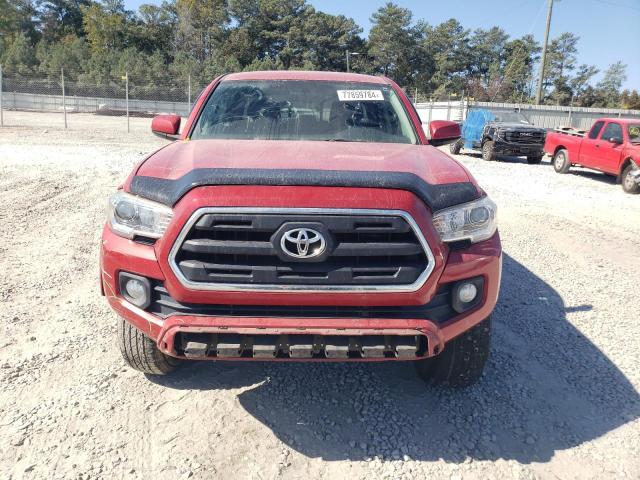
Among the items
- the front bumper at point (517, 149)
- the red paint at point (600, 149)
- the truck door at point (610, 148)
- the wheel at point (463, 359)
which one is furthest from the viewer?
the front bumper at point (517, 149)

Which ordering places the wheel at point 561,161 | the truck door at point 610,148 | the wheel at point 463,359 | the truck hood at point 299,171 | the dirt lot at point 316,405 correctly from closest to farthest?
1. the truck hood at point 299,171
2. the dirt lot at point 316,405
3. the wheel at point 463,359
4. the truck door at point 610,148
5. the wheel at point 561,161

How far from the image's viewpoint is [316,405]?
2.83 m

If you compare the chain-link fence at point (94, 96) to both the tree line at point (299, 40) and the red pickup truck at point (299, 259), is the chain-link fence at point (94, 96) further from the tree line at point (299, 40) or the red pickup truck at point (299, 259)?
the red pickup truck at point (299, 259)

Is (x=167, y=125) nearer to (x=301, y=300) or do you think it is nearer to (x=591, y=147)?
(x=301, y=300)

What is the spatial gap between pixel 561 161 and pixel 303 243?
44.6 ft

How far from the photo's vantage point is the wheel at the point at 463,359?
2742 millimetres

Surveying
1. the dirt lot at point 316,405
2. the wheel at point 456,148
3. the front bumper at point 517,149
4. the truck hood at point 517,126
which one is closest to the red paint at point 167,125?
the dirt lot at point 316,405

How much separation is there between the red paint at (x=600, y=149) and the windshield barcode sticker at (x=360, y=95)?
9.49 metres

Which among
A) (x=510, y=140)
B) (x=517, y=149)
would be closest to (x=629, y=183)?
(x=517, y=149)

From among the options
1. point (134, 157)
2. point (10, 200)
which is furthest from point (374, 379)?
point (134, 157)

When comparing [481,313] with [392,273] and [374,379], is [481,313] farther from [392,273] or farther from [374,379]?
[374,379]

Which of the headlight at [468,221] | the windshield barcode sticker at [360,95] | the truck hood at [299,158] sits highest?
the windshield barcode sticker at [360,95]

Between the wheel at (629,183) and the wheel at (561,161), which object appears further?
the wheel at (561,161)

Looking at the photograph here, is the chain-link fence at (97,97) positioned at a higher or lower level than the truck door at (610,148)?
higher
